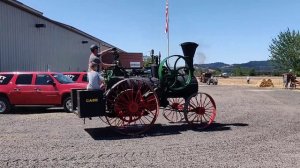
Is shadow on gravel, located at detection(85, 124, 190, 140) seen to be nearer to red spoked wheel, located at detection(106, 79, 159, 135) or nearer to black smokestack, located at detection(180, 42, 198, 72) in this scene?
red spoked wheel, located at detection(106, 79, 159, 135)

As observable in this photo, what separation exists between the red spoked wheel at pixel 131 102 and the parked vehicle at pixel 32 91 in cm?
588

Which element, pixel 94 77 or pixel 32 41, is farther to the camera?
pixel 32 41

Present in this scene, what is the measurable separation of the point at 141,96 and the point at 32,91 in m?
6.91

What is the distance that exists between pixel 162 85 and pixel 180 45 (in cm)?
125

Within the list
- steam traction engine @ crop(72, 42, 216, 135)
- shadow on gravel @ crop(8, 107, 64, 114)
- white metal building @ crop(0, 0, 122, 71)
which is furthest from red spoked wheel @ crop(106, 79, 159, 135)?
white metal building @ crop(0, 0, 122, 71)

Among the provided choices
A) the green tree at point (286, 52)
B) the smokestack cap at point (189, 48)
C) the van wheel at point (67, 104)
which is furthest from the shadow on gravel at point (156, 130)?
the green tree at point (286, 52)

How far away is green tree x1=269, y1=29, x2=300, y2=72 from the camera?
8225 cm

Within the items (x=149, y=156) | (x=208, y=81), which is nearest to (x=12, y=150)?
(x=149, y=156)

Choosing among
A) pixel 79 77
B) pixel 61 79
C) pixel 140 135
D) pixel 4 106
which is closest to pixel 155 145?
pixel 140 135

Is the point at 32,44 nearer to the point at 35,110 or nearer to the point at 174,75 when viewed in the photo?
the point at 35,110

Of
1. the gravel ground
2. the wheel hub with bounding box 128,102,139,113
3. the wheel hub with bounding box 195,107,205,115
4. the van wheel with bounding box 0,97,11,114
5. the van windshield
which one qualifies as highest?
the van windshield

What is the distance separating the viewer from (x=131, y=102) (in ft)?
33.4

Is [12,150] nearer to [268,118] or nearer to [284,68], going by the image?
[268,118]

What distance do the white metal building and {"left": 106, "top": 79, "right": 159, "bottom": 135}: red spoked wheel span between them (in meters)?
14.4
